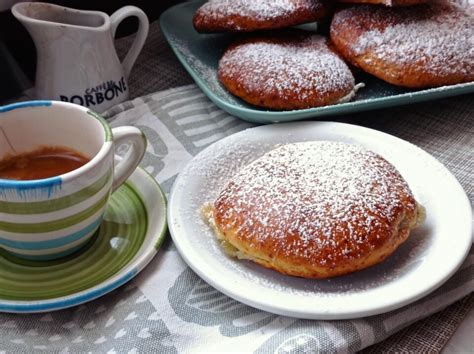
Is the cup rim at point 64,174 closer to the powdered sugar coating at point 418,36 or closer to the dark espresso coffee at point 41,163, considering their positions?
the dark espresso coffee at point 41,163

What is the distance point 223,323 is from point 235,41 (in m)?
0.67

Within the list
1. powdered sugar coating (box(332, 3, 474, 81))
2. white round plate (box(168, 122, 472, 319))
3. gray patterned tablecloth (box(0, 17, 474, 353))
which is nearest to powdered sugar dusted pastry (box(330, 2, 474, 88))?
powdered sugar coating (box(332, 3, 474, 81))

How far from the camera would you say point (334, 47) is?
117 centimetres

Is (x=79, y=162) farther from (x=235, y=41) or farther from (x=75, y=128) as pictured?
(x=235, y=41)

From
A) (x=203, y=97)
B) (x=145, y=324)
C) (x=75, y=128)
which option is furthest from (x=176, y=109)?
(x=145, y=324)

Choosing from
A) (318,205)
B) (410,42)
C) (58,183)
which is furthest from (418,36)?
(58,183)

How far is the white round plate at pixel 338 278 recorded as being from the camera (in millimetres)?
674

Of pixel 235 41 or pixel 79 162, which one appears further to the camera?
pixel 235 41

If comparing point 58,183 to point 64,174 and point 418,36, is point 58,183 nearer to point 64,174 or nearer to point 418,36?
point 64,174

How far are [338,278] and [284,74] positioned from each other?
1.44ft

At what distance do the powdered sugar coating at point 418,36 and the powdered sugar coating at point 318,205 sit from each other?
311 millimetres

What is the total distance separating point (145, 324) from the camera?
2.33ft

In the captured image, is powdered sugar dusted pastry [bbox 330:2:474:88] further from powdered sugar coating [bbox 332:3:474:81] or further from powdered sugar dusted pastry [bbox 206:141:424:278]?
powdered sugar dusted pastry [bbox 206:141:424:278]

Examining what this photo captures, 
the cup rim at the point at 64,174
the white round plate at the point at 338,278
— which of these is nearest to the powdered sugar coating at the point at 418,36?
the white round plate at the point at 338,278
